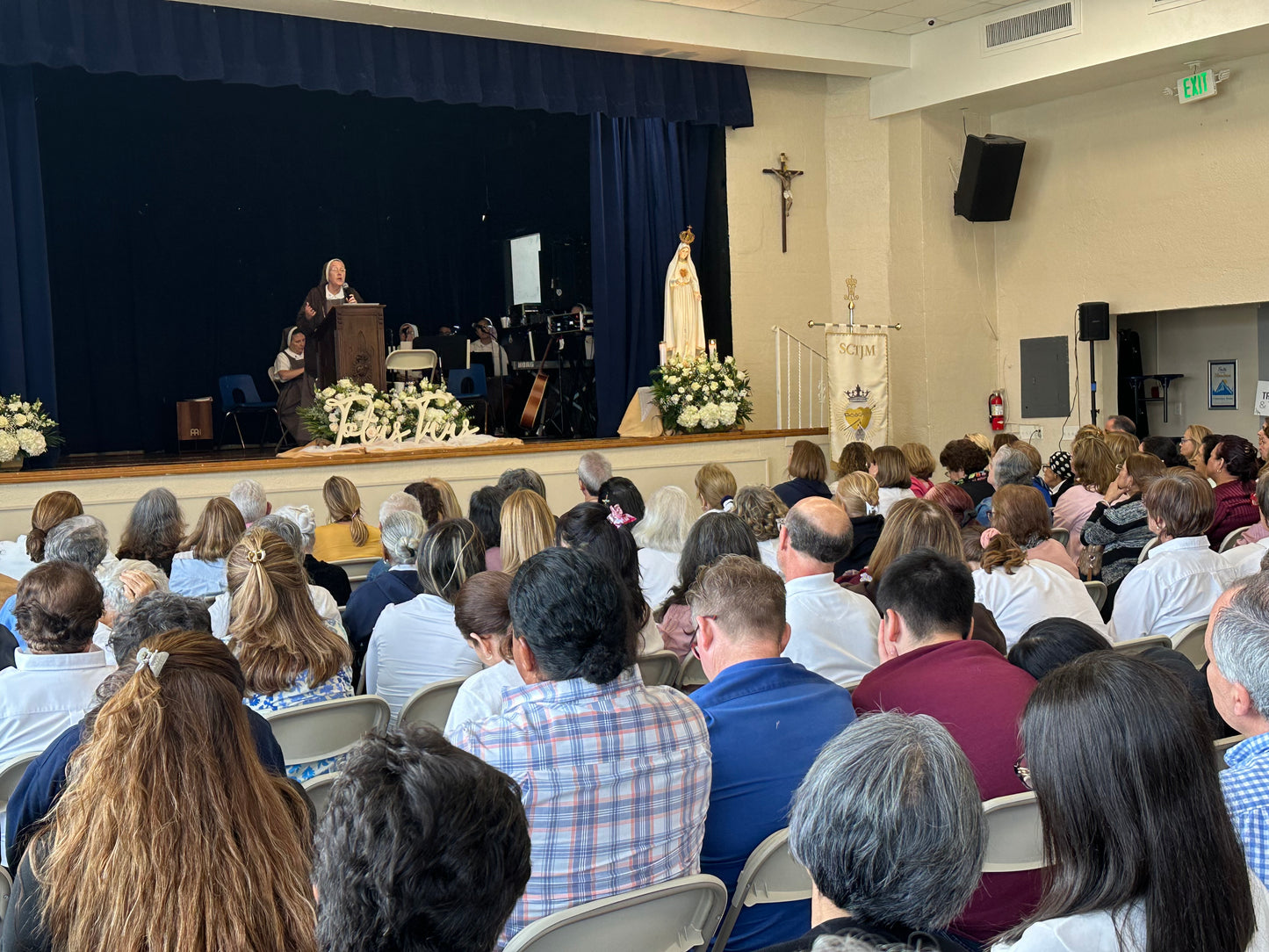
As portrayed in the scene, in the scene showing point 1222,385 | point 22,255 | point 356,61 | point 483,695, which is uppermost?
point 356,61

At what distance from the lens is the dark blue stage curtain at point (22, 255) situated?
8.27 m

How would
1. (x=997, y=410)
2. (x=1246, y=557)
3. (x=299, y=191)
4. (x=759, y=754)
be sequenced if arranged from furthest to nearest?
(x=299, y=191), (x=997, y=410), (x=1246, y=557), (x=759, y=754)

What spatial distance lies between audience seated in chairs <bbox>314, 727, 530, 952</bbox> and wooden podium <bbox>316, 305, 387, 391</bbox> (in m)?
8.53

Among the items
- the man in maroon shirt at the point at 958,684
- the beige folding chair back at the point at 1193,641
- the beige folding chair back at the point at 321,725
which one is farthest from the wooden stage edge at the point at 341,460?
the man in maroon shirt at the point at 958,684

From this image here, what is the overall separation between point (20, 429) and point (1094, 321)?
8395mm

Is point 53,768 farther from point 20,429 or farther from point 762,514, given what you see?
point 20,429

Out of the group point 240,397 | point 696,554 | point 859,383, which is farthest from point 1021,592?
point 240,397

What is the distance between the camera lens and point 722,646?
2531 millimetres

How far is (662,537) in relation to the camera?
4.81m

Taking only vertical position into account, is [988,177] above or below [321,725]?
above

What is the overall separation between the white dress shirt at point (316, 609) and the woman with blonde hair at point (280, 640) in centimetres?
32

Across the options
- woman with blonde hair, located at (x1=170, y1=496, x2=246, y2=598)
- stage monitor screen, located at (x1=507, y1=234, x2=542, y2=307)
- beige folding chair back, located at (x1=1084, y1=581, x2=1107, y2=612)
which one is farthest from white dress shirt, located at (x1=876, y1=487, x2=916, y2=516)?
stage monitor screen, located at (x1=507, y1=234, x2=542, y2=307)

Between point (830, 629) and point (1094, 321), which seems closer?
point (830, 629)

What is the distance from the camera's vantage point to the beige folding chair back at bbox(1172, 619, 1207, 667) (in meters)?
3.42
